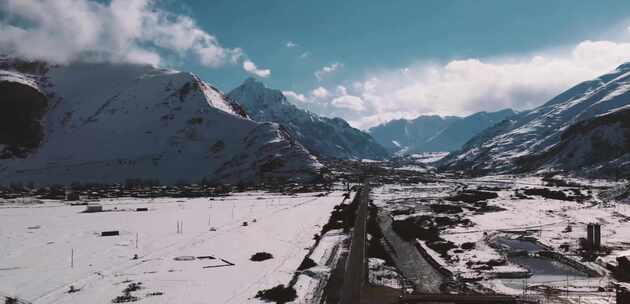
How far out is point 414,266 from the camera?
180ft

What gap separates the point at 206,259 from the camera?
175 feet

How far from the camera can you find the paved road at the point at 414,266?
45.8 meters

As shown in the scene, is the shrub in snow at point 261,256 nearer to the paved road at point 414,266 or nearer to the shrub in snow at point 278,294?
the shrub in snow at point 278,294

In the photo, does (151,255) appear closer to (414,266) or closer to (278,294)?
(278,294)

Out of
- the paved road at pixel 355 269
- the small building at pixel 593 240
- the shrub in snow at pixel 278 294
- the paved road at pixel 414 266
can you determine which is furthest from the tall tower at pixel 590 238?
the shrub in snow at pixel 278 294

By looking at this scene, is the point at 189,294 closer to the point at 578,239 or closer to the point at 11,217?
the point at 578,239

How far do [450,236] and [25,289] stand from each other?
5656 cm

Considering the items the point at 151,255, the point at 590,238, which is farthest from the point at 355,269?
the point at 590,238

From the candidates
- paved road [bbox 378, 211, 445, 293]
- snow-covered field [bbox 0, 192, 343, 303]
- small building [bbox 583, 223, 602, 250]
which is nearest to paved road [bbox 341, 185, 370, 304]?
paved road [bbox 378, 211, 445, 293]

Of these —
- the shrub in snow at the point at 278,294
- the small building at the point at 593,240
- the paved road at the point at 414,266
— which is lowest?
the paved road at the point at 414,266

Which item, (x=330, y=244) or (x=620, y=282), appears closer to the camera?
(x=620, y=282)

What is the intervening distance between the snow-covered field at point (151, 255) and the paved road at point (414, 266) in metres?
12.1

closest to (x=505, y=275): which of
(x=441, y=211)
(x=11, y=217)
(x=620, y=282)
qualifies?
(x=620, y=282)

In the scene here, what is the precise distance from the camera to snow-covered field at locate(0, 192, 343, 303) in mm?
40250
